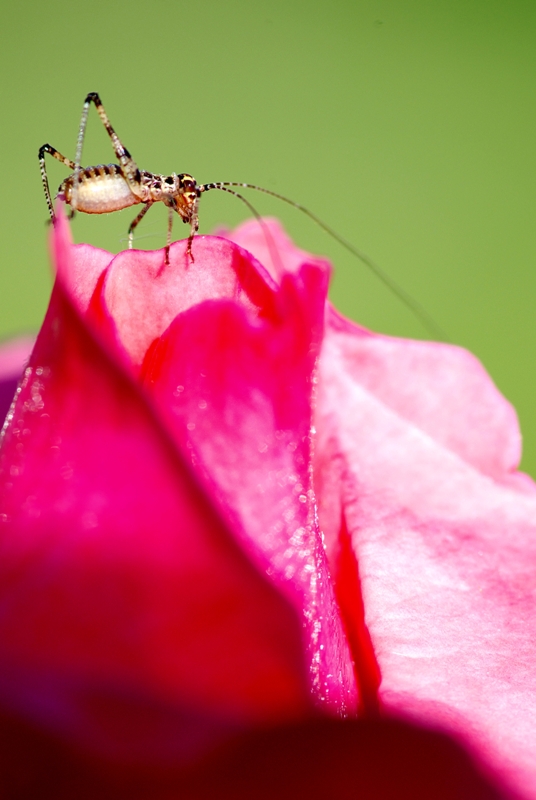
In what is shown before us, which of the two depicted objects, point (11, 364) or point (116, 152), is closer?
point (11, 364)

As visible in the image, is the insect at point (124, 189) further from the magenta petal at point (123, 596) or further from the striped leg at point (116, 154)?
the magenta petal at point (123, 596)

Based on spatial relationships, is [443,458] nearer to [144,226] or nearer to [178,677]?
[178,677]

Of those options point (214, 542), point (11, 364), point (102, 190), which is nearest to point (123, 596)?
point (214, 542)

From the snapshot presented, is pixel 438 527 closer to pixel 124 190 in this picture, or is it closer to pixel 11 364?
pixel 11 364

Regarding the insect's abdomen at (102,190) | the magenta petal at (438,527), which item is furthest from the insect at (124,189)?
the magenta petal at (438,527)

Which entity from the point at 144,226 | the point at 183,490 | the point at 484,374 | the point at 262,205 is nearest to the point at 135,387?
the point at 183,490
